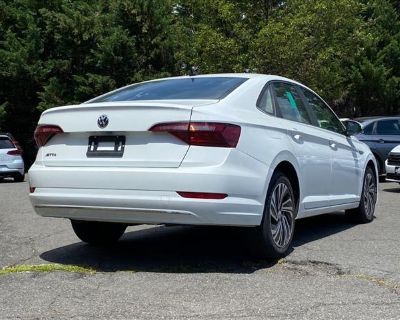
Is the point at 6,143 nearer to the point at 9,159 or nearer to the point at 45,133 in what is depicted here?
the point at 9,159

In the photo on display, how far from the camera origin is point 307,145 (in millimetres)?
6605

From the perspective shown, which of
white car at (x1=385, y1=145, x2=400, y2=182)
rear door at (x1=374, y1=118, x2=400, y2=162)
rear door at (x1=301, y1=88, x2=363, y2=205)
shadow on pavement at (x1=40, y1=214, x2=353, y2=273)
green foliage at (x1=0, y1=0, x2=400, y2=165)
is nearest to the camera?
shadow on pavement at (x1=40, y1=214, x2=353, y2=273)

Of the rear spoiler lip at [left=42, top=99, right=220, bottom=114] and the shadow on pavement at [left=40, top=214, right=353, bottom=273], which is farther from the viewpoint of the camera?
the shadow on pavement at [left=40, top=214, right=353, bottom=273]

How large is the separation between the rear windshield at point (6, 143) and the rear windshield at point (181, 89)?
13.5 m

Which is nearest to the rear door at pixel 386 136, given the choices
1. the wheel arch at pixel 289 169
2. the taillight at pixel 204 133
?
the wheel arch at pixel 289 169

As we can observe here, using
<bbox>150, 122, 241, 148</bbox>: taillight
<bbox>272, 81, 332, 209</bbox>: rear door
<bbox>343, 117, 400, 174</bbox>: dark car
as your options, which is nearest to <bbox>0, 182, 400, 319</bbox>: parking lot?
<bbox>272, 81, 332, 209</bbox>: rear door

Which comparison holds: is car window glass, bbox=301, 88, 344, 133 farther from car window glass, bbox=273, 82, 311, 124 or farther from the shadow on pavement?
the shadow on pavement

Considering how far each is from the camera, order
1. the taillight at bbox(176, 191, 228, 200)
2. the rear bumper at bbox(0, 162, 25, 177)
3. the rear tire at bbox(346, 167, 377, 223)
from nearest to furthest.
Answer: the taillight at bbox(176, 191, 228, 200) < the rear tire at bbox(346, 167, 377, 223) < the rear bumper at bbox(0, 162, 25, 177)

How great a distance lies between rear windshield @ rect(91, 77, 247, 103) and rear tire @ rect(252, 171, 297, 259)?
92 centimetres

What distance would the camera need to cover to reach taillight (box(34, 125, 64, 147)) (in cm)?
579

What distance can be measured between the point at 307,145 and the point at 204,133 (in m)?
1.75

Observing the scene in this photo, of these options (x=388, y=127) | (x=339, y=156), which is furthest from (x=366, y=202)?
(x=388, y=127)

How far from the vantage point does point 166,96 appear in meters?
5.98

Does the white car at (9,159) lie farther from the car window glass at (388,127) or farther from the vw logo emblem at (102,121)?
the vw logo emblem at (102,121)
